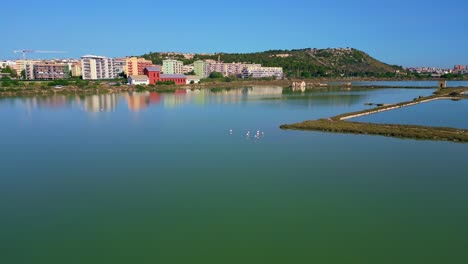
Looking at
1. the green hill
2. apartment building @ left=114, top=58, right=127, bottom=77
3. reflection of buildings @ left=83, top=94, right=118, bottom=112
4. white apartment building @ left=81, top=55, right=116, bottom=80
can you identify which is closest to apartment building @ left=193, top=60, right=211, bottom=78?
apartment building @ left=114, top=58, right=127, bottom=77

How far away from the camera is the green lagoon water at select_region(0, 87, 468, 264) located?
12.7 ft

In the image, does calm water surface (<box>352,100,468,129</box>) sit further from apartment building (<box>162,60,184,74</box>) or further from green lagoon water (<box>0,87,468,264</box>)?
apartment building (<box>162,60,184,74</box>)

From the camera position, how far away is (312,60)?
76.1 meters

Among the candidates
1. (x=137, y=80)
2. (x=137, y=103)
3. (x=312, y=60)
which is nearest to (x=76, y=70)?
(x=137, y=80)

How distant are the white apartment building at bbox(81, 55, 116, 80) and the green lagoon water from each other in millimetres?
31752

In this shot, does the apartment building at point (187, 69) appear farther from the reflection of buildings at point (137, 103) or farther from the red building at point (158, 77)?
the reflection of buildings at point (137, 103)

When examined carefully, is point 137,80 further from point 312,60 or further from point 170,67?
point 312,60

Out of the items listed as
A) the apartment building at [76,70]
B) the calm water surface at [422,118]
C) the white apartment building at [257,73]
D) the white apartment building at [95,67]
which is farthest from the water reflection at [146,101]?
the white apartment building at [257,73]

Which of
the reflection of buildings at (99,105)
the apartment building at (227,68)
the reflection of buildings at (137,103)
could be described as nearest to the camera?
the reflection of buildings at (99,105)

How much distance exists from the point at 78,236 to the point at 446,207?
186 inches

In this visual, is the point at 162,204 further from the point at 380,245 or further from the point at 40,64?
the point at 40,64

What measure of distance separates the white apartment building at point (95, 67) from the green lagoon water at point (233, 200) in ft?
104

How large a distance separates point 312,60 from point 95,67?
4900cm

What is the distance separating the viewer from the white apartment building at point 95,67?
3900 centimetres
